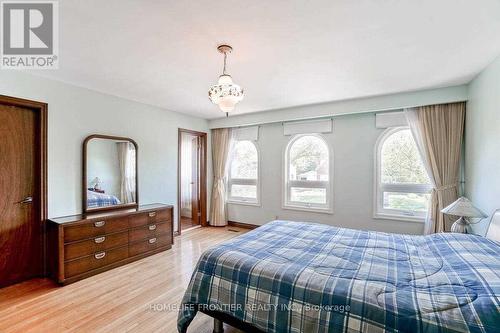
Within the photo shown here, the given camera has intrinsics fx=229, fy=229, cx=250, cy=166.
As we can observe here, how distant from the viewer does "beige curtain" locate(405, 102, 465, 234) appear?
123 inches

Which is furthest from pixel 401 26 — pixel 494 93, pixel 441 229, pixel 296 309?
pixel 441 229

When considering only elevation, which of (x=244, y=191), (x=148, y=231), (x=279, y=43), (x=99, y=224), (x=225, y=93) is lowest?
(x=148, y=231)

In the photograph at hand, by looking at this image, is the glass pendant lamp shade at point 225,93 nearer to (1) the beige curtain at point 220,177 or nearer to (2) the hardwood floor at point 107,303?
(2) the hardwood floor at point 107,303

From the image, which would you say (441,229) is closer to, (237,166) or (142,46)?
(237,166)

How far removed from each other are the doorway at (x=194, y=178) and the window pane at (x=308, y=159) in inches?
78.2

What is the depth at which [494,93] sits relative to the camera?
7.53ft

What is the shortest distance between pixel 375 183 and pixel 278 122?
6.68 feet

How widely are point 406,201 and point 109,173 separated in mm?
4556

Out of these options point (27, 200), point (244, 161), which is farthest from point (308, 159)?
point (27, 200)

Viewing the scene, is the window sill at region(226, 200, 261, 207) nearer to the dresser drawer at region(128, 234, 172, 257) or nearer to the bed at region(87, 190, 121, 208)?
the dresser drawer at region(128, 234, 172, 257)

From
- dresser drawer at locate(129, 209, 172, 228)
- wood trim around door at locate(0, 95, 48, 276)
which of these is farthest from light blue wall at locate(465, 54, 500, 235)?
wood trim around door at locate(0, 95, 48, 276)

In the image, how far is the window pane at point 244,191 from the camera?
16.3 ft

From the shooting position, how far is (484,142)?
253 cm

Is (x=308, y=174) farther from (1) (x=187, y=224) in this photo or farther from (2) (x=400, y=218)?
(1) (x=187, y=224)
